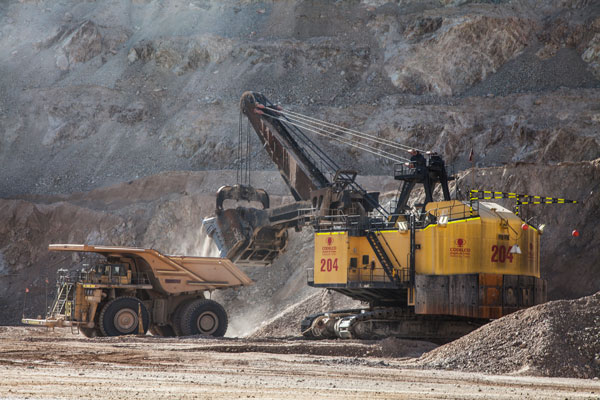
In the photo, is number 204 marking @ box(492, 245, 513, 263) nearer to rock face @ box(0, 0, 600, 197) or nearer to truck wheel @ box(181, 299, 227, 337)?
truck wheel @ box(181, 299, 227, 337)

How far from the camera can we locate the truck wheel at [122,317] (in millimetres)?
21891

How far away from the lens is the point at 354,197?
936 inches

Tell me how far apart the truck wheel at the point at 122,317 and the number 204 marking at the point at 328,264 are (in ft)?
16.7

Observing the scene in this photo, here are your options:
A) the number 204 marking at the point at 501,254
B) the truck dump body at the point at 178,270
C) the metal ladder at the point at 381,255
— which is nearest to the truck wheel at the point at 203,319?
the truck dump body at the point at 178,270

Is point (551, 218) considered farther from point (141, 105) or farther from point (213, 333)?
point (141, 105)

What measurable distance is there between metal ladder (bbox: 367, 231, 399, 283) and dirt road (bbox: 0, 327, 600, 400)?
8.25 feet

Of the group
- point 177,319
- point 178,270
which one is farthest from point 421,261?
point 177,319

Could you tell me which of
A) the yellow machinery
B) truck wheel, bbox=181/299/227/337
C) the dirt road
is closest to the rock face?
the yellow machinery

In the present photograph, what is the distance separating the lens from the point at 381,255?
2139cm

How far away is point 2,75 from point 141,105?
11.5 m

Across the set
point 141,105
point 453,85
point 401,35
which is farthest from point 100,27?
point 453,85

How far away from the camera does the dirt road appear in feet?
31.9

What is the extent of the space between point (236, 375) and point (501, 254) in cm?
1056

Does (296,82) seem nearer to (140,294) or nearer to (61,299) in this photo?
(140,294)
